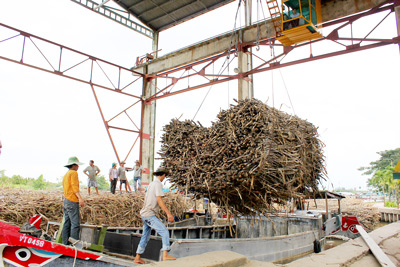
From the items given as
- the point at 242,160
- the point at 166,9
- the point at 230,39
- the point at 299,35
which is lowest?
the point at 242,160

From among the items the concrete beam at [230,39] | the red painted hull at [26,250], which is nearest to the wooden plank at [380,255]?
the red painted hull at [26,250]

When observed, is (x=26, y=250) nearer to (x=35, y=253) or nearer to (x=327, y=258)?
(x=35, y=253)

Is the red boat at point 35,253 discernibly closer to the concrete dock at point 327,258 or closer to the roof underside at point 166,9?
the concrete dock at point 327,258

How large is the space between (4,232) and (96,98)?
1212 cm

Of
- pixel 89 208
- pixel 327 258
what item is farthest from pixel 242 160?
pixel 89 208

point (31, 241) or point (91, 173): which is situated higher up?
point (91, 173)

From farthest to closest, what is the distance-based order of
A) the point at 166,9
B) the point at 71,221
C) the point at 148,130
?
the point at 148,130 < the point at 166,9 < the point at 71,221

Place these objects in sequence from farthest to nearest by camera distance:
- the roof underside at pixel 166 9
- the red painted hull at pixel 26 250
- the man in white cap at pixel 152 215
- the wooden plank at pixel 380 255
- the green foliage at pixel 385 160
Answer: the green foliage at pixel 385 160 → the roof underside at pixel 166 9 → the man in white cap at pixel 152 215 → the wooden plank at pixel 380 255 → the red painted hull at pixel 26 250

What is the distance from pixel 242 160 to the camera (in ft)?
16.9

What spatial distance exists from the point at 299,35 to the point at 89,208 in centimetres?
1006

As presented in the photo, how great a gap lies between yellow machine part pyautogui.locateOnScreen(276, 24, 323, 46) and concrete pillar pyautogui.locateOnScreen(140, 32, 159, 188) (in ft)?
30.5

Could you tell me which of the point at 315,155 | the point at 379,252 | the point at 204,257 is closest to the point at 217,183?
the point at 204,257

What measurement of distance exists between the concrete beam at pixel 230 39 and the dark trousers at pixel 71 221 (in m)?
9.05

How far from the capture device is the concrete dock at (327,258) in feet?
11.1
